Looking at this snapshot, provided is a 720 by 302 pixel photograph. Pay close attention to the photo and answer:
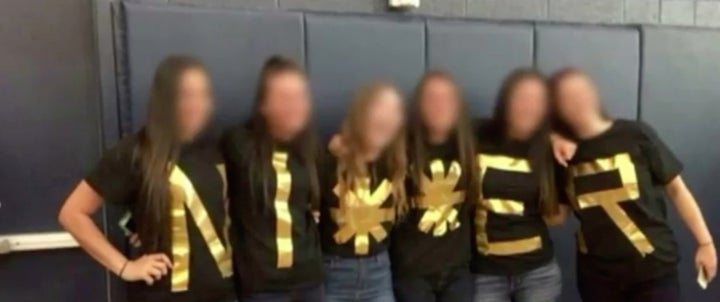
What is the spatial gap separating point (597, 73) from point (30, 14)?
1864 mm

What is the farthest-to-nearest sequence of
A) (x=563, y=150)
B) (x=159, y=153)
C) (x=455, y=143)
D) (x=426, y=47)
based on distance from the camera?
(x=426, y=47)
(x=563, y=150)
(x=455, y=143)
(x=159, y=153)

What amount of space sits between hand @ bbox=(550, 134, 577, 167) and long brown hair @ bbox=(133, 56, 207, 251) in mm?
1103

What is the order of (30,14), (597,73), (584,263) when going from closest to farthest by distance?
(30,14), (584,263), (597,73)

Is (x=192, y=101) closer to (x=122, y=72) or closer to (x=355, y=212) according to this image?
(x=122, y=72)

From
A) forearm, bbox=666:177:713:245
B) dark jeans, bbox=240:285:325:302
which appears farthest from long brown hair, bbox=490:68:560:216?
dark jeans, bbox=240:285:325:302

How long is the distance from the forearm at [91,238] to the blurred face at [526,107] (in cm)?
114

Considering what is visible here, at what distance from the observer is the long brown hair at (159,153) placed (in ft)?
6.25

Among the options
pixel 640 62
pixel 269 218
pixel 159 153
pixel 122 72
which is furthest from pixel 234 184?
pixel 640 62

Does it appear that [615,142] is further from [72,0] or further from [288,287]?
[72,0]

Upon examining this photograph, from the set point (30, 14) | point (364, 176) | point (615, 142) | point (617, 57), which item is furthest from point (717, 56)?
point (30, 14)

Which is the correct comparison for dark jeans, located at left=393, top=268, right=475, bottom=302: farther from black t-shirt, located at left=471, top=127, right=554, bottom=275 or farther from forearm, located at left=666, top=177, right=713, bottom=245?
forearm, located at left=666, top=177, right=713, bottom=245

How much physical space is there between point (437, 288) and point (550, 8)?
1188 mm

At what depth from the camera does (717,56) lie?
10.2ft

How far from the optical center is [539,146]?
2350 mm
